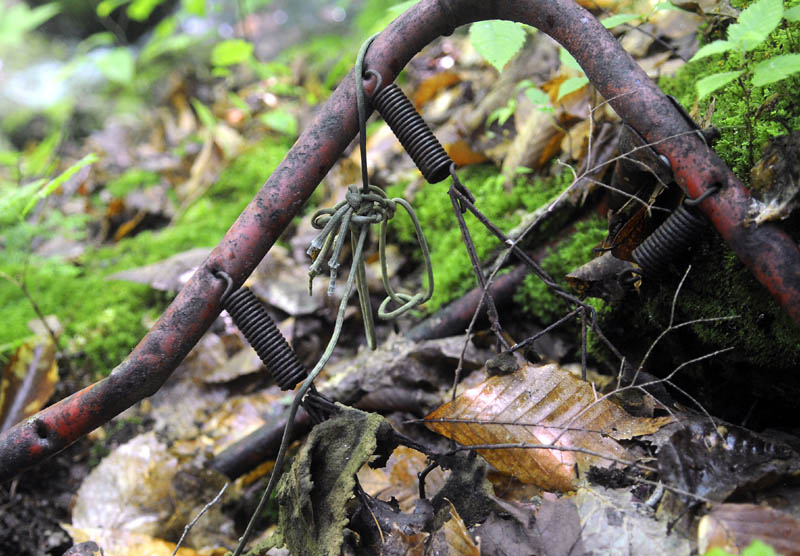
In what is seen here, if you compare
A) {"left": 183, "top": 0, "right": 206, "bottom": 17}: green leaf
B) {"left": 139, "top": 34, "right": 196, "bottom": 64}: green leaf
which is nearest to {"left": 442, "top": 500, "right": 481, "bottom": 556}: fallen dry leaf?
{"left": 139, "top": 34, "right": 196, "bottom": 64}: green leaf

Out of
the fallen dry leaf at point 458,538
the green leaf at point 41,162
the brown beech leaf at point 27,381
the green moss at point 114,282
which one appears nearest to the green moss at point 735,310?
the fallen dry leaf at point 458,538

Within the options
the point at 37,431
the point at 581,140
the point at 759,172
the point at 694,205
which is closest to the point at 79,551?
the point at 37,431

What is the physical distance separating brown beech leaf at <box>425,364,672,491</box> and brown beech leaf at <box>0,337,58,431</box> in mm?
1885

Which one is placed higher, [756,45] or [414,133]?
[756,45]

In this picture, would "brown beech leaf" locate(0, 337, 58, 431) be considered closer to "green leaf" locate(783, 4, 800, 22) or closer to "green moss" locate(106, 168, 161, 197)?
"green moss" locate(106, 168, 161, 197)

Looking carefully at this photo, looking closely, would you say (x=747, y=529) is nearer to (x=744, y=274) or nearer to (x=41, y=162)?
(x=744, y=274)

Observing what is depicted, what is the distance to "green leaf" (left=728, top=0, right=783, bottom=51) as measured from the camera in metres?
1.14

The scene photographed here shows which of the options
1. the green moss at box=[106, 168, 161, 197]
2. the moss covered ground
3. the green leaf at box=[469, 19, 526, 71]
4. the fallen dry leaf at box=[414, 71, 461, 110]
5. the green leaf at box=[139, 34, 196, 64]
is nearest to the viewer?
the green leaf at box=[469, 19, 526, 71]

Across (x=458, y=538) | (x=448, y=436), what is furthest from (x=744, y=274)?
(x=458, y=538)

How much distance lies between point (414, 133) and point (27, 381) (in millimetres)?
2149

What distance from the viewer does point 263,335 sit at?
1433 millimetres

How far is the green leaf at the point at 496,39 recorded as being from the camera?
1818 mm

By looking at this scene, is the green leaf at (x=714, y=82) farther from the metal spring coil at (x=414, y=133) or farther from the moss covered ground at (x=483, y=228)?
the moss covered ground at (x=483, y=228)

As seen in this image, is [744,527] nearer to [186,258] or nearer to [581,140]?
[581,140]
